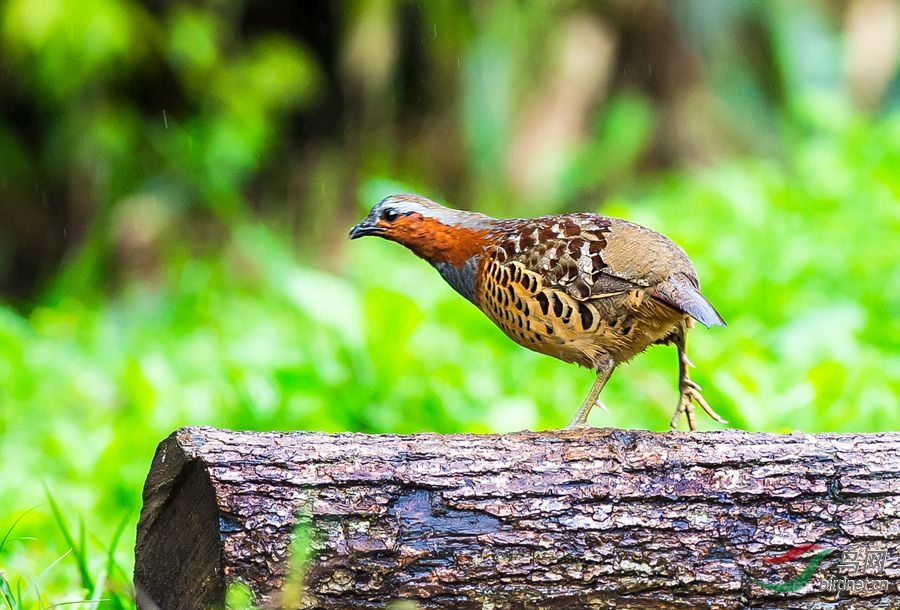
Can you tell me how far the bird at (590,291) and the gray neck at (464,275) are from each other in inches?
0.5

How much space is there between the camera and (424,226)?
3.93 m

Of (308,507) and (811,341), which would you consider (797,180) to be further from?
(308,507)

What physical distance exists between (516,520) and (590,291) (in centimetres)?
90

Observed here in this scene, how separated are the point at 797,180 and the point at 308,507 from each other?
6967 mm

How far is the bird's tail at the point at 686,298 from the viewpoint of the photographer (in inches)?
121

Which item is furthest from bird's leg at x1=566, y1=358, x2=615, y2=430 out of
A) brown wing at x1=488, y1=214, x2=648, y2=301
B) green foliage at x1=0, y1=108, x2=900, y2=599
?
green foliage at x1=0, y1=108, x2=900, y2=599

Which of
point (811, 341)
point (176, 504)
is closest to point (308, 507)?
point (176, 504)

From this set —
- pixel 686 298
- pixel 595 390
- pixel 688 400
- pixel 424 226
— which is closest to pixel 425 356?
pixel 424 226

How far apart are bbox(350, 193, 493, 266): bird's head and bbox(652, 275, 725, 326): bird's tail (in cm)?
81

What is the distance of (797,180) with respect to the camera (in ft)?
28.7

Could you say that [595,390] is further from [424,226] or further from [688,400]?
[424,226]

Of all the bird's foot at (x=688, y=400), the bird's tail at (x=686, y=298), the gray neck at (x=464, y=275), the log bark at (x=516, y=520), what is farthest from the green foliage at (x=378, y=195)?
the log bark at (x=516, y=520)

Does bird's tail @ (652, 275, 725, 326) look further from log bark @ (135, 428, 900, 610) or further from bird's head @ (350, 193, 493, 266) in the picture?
bird's head @ (350, 193, 493, 266)

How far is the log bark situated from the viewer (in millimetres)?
2662
